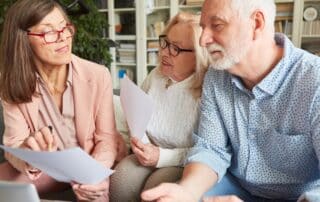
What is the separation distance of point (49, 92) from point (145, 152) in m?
0.41

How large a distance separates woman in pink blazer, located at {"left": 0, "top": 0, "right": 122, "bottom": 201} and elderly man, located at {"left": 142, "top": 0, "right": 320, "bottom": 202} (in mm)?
364

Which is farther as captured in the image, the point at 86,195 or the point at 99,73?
the point at 99,73

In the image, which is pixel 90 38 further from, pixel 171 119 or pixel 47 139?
pixel 47 139

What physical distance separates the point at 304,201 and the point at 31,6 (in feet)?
3.34

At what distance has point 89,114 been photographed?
1273mm

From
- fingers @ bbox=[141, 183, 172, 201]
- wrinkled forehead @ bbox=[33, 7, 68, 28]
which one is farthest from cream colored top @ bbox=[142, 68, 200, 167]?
wrinkled forehead @ bbox=[33, 7, 68, 28]

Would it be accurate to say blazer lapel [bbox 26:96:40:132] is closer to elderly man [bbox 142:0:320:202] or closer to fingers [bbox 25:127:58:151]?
fingers [bbox 25:127:58:151]

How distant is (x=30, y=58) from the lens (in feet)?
4.06

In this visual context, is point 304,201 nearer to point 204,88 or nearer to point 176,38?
point 204,88

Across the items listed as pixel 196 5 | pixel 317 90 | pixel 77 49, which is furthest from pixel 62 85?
pixel 196 5

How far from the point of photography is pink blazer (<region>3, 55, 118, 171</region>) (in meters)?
1.23

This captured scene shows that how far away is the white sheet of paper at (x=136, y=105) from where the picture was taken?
1035 millimetres

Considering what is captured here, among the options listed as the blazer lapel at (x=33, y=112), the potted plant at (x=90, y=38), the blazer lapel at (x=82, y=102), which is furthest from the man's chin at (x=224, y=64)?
the potted plant at (x=90, y=38)

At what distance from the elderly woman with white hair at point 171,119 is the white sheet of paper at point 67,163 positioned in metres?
0.31
